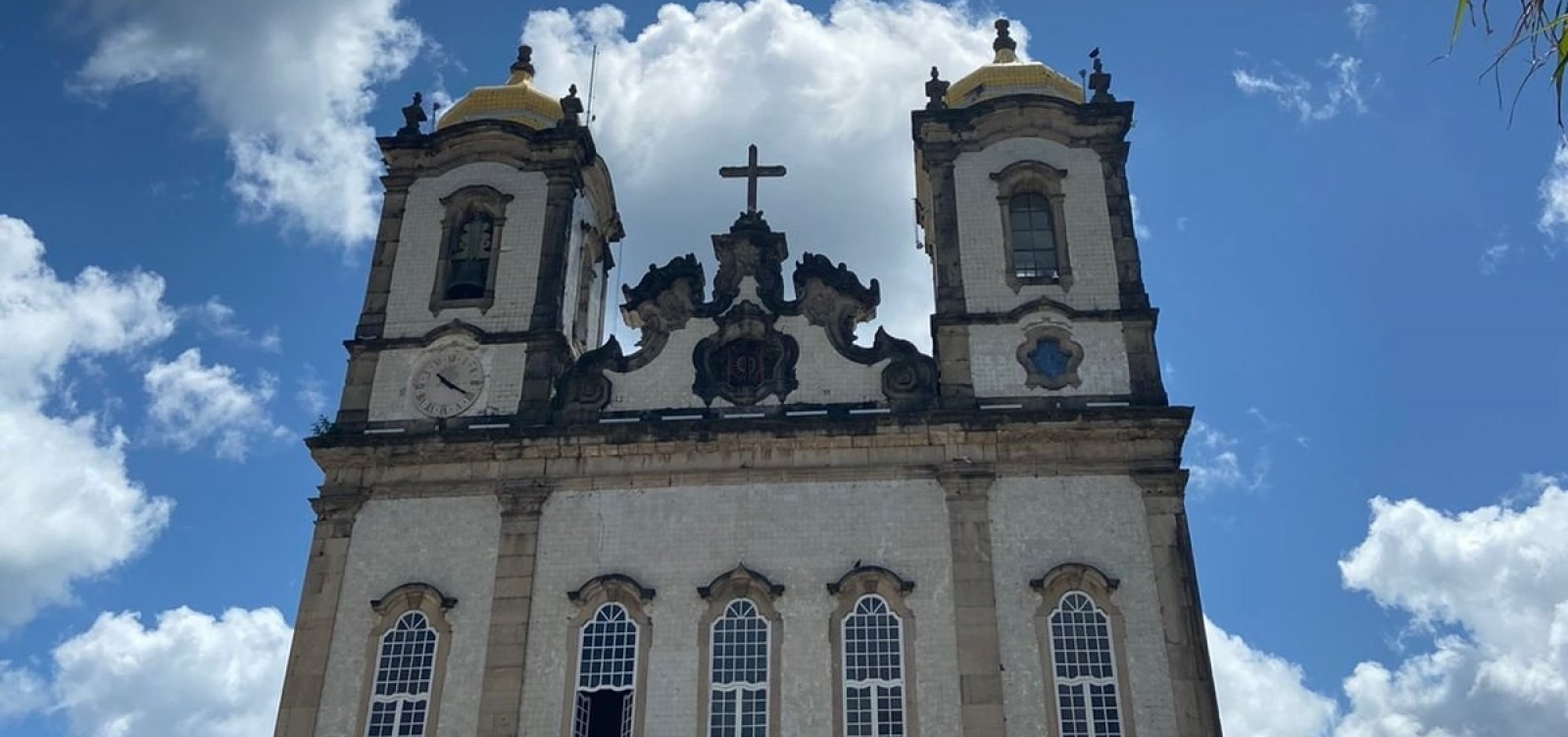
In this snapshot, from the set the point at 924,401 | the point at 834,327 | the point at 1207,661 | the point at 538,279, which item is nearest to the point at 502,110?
the point at 538,279

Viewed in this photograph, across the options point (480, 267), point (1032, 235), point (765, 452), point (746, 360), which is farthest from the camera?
point (480, 267)

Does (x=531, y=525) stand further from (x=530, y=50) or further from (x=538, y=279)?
(x=530, y=50)

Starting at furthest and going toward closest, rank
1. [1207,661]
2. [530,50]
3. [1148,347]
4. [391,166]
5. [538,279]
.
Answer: [530,50] → [391,166] → [538,279] → [1148,347] → [1207,661]

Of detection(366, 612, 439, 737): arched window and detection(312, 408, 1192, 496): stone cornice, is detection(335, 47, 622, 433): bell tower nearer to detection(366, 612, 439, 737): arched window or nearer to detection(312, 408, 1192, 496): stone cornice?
detection(312, 408, 1192, 496): stone cornice

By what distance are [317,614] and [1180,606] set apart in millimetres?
12148

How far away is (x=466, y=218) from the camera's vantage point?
25.6 m

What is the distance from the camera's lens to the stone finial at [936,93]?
25547mm

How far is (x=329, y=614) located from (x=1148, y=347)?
1281 cm

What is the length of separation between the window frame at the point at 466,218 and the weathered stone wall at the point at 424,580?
4.19 metres

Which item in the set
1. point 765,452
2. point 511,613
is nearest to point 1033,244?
point 765,452

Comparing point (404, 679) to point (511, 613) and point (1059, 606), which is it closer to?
point (511, 613)

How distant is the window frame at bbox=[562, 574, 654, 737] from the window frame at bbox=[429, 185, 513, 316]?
20.0 feet

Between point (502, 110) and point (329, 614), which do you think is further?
point (502, 110)

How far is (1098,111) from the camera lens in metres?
25.2
